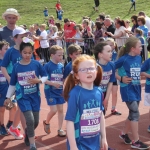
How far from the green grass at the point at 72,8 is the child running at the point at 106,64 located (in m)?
29.4

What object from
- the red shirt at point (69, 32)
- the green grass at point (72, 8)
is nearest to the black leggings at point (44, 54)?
the red shirt at point (69, 32)

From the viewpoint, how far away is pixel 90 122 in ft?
12.9

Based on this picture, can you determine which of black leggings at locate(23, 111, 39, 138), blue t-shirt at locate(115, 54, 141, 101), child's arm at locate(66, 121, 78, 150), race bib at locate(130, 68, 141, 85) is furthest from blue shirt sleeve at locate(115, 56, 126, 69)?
child's arm at locate(66, 121, 78, 150)

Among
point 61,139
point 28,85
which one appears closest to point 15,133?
point 61,139

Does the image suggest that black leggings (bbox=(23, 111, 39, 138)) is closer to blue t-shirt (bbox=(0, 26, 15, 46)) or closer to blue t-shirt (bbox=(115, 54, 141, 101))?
blue t-shirt (bbox=(115, 54, 141, 101))

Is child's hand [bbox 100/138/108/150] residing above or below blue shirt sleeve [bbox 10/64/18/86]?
below

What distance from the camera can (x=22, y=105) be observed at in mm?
5715

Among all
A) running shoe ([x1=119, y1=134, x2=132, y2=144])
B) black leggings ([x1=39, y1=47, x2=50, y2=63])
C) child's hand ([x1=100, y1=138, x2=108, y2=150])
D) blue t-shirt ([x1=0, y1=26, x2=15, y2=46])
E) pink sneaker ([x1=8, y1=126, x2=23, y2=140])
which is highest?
blue t-shirt ([x1=0, y1=26, x2=15, y2=46])

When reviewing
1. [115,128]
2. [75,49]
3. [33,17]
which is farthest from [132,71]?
[33,17]

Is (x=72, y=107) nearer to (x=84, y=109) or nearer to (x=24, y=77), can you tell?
(x=84, y=109)

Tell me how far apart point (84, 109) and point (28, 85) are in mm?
2073

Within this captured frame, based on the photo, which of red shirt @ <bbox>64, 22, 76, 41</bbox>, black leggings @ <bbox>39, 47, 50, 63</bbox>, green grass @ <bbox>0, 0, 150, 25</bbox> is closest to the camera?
red shirt @ <bbox>64, 22, 76, 41</bbox>

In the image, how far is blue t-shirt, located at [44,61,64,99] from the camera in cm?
659

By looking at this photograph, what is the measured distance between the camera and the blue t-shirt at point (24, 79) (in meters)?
5.71
